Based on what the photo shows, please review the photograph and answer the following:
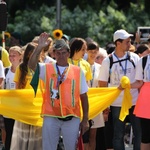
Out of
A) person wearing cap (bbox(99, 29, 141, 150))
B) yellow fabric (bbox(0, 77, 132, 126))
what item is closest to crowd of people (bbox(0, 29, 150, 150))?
person wearing cap (bbox(99, 29, 141, 150))

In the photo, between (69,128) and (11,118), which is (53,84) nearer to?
(69,128)

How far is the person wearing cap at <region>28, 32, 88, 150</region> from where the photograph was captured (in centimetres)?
1044

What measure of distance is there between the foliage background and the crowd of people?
16.8 meters

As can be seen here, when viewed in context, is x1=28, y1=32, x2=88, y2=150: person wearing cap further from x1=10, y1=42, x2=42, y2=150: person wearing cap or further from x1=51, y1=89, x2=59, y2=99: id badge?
x1=10, y1=42, x2=42, y2=150: person wearing cap

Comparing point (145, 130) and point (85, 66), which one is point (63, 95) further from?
point (85, 66)

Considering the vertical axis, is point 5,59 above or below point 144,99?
above

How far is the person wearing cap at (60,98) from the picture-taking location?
34.2 feet

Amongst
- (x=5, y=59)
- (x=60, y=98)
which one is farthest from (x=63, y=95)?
(x=5, y=59)

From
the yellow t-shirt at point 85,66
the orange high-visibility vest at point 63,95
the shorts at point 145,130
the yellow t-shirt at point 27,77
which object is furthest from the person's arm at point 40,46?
the yellow t-shirt at point 85,66

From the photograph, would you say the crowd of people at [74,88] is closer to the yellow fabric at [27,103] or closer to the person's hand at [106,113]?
the person's hand at [106,113]

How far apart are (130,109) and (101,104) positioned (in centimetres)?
47

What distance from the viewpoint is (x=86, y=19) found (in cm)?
3209

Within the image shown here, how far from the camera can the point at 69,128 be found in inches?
410

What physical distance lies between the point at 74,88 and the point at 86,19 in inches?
856
